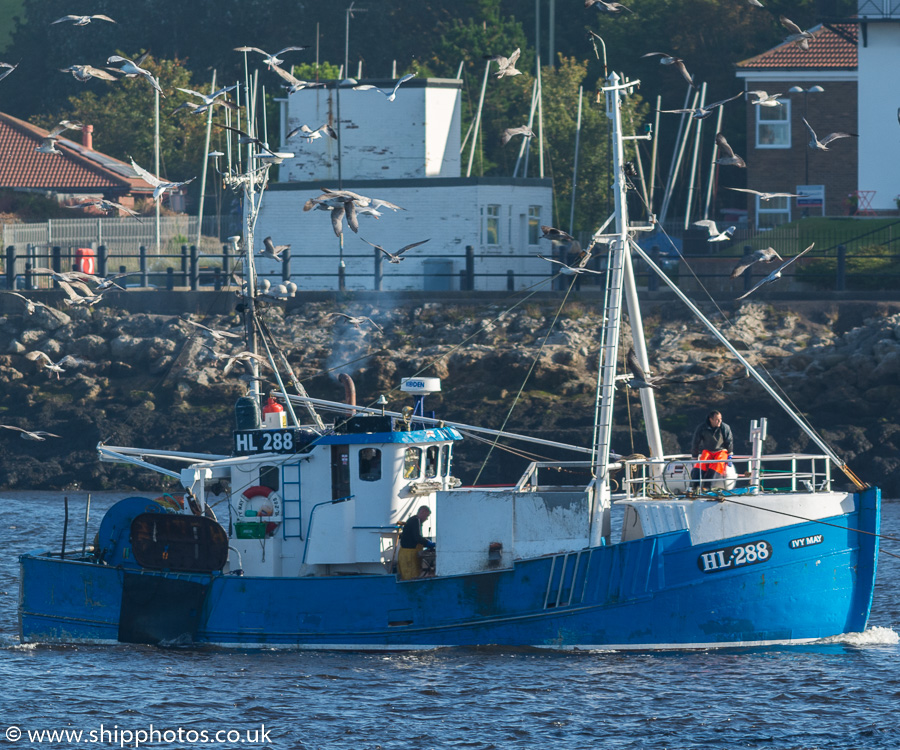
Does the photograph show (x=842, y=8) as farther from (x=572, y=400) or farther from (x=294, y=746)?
(x=294, y=746)

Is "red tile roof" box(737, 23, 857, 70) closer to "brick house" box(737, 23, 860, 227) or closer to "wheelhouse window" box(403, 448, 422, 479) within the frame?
"brick house" box(737, 23, 860, 227)

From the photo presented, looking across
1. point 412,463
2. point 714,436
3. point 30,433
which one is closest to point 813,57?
point 30,433

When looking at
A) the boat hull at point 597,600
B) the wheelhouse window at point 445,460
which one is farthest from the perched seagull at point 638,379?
the wheelhouse window at point 445,460

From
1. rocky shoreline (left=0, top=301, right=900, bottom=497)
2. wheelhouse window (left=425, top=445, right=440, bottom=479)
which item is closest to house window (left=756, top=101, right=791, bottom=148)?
rocky shoreline (left=0, top=301, right=900, bottom=497)

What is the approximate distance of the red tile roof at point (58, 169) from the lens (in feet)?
185

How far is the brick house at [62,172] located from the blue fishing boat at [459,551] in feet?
121

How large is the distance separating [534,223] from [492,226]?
1.69m

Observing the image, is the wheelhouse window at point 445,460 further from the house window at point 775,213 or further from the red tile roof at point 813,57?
the red tile roof at point 813,57

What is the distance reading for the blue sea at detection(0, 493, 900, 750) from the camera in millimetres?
16359

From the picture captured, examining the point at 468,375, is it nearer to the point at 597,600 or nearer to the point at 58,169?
the point at 597,600

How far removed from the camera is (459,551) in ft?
63.5

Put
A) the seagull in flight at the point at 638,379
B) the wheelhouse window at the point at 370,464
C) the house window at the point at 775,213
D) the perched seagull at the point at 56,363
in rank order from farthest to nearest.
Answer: the house window at the point at 775,213 < the perched seagull at the point at 56,363 < the wheelhouse window at the point at 370,464 < the seagull in flight at the point at 638,379

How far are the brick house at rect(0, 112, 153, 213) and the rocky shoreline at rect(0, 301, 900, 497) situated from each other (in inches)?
700

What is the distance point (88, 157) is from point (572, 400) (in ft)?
93.4
